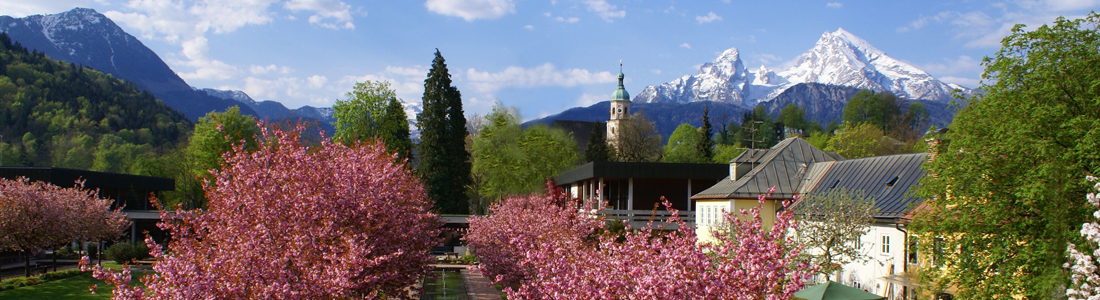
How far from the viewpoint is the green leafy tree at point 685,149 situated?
8412 cm

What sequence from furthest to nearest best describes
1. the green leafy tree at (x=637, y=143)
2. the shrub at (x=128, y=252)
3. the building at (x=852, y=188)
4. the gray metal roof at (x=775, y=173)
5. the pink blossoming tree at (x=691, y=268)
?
1. the green leafy tree at (x=637, y=143)
2. the shrub at (x=128, y=252)
3. the gray metal roof at (x=775, y=173)
4. the building at (x=852, y=188)
5. the pink blossoming tree at (x=691, y=268)

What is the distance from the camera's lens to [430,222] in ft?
66.2

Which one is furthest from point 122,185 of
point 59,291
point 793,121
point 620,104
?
point 793,121

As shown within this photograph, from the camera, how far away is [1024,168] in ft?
47.6

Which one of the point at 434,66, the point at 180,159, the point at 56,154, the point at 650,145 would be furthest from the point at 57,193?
the point at 56,154

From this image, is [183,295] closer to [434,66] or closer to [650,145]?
[434,66]

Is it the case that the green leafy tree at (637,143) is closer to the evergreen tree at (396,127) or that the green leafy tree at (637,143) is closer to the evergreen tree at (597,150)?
the evergreen tree at (597,150)

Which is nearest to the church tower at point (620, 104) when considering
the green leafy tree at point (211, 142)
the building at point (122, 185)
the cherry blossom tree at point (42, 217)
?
the green leafy tree at point (211, 142)

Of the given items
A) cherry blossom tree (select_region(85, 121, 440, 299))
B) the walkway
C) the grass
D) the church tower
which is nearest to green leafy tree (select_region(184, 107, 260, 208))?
the grass

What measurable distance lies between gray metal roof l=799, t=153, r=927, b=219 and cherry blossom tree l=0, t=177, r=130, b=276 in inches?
1077

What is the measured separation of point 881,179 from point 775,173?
7032 millimetres

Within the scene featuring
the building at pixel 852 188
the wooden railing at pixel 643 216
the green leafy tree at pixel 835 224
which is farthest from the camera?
the wooden railing at pixel 643 216

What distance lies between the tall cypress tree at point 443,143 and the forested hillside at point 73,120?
42.6 meters

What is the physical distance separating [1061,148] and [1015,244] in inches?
78.9
